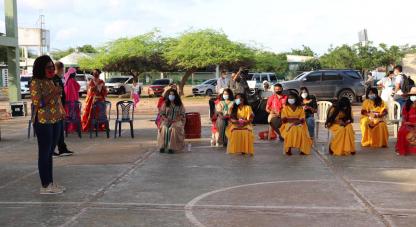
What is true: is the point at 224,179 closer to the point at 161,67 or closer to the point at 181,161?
the point at 181,161

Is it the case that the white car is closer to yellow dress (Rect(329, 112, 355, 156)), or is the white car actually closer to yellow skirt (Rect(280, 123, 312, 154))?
yellow skirt (Rect(280, 123, 312, 154))

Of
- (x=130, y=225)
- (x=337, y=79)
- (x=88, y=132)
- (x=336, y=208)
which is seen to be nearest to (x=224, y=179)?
(x=336, y=208)

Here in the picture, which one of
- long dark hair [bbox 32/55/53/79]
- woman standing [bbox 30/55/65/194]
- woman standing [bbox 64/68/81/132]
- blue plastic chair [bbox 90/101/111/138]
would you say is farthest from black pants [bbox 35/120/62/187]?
blue plastic chair [bbox 90/101/111/138]

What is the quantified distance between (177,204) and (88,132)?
8283 millimetres

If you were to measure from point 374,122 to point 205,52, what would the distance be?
2569 centimetres

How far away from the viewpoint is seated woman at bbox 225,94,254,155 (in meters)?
10.5

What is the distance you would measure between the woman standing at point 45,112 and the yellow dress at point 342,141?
5555mm

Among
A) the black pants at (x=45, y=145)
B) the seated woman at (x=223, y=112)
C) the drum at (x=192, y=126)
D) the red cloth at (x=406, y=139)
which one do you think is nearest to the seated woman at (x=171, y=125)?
the seated woman at (x=223, y=112)

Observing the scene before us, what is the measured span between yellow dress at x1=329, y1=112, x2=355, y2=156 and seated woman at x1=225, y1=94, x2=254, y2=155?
159 cm

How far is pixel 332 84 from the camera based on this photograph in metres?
26.5

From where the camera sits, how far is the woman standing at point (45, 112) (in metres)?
6.88

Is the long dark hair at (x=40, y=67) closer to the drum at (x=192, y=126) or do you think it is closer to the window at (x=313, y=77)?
the drum at (x=192, y=126)

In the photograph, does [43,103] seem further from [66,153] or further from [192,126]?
[192,126]

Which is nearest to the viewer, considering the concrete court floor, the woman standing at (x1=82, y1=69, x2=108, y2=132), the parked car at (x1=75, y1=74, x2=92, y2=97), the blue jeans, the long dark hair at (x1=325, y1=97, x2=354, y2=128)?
the concrete court floor
